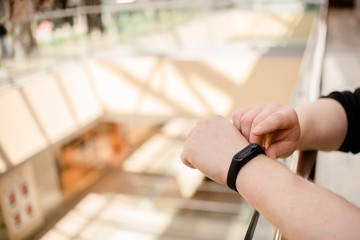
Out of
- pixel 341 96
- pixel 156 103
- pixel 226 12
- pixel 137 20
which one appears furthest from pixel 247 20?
pixel 341 96

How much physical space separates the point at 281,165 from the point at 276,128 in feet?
0.48

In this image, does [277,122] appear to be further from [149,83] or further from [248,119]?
[149,83]

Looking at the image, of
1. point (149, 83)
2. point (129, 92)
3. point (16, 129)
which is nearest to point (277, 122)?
point (16, 129)

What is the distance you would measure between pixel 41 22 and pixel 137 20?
2.18 meters

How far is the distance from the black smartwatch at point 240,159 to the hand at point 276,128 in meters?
0.09

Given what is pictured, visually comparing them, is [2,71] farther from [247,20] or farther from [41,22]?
[247,20]

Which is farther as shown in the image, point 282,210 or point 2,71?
point 2,71

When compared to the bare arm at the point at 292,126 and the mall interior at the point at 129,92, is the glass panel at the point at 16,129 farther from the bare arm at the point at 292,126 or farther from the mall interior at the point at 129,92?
the bare arm at the point at 292,126

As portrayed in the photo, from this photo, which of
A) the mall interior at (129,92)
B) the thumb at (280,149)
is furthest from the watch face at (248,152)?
the mall interior at (129,92)

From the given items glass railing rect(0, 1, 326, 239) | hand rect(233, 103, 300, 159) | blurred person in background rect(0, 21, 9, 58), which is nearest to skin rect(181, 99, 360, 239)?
hand rect(233, 103, 300, 159)

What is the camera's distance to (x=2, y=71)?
5.33 m

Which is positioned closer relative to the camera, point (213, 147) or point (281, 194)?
point (281, 194)

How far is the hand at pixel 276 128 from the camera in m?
0.91

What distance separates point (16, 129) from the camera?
17.1ft
